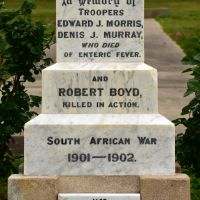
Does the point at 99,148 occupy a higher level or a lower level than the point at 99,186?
higher

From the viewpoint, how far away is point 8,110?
24.1 ft

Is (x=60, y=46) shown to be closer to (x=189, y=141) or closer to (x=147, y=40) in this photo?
(x=189, y=141)

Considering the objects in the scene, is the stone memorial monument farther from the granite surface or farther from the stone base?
the granite surface

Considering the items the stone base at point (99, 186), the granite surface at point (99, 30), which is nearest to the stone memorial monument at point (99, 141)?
the stone base at point (99, 186)

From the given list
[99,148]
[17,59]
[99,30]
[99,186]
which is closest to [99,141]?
[99,148]

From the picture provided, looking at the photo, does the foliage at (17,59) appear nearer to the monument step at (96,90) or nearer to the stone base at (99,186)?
the monument step at (96,90)

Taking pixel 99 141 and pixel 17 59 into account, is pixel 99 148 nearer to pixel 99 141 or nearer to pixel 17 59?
pixel 99 141

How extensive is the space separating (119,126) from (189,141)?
1.45 meters

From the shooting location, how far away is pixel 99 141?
5875mm

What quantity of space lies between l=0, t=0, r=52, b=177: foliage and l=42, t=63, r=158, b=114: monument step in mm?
1311

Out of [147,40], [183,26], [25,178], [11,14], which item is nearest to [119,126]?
[25,178]

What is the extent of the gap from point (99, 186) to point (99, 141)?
34 cm

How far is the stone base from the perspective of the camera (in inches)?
227

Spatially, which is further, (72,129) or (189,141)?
(189,141)
